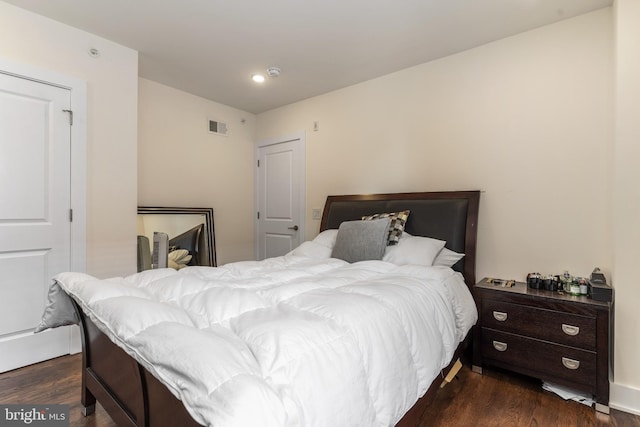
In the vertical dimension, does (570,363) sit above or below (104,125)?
below

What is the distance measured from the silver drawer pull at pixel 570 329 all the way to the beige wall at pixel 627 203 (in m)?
0.24

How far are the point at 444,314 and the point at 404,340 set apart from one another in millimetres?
502

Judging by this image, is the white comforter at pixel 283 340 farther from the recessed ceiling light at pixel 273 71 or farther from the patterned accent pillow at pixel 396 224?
the recessed ceiling light at pixel 273 71

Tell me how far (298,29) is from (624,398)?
10.4 feet

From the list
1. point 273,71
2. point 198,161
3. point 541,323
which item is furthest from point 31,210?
point 541,323

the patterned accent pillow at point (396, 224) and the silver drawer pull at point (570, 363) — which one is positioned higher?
the patterned accent pillow at point (396, 224)

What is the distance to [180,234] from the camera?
3.51 meters

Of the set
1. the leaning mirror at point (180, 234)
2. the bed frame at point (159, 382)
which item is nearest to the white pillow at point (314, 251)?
the bed frame at point (159, 382)

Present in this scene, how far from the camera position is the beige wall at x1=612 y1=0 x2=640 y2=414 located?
1.80 meters

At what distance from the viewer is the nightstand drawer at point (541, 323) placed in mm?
1829

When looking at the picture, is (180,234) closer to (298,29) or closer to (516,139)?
(298,29)

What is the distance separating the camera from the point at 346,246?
Answer: 2516 millimetres

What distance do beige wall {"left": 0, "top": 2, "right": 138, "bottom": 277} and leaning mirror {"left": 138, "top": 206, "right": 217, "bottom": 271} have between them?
419 mm

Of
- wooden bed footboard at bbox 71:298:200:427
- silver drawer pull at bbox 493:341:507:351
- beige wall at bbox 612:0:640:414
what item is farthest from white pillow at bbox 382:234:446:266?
wooden bed footboard at bbox 71:298:200:427
